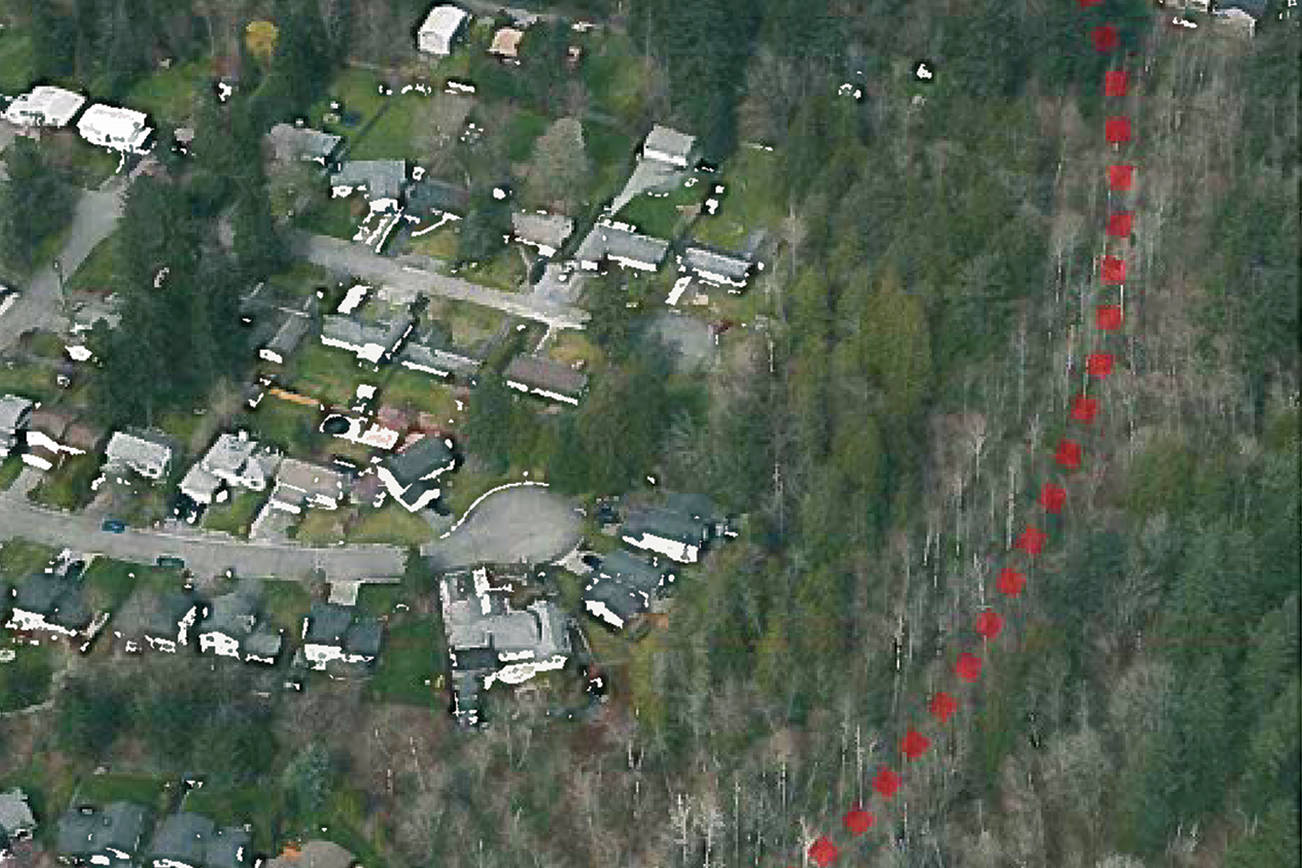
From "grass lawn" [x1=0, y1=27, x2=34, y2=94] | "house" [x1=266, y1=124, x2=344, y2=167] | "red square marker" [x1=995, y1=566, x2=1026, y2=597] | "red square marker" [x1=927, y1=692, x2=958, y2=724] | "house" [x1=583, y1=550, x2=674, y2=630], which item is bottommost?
"grass lawn" [x1=0, y1=27, x2=34, y2=94]

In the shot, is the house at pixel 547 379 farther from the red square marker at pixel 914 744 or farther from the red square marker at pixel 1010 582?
the red square marker at pixel 914 744

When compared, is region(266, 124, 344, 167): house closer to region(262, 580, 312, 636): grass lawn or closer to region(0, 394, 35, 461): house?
region(0, 394, 35, 461): house

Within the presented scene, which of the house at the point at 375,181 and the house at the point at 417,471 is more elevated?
the house at the point at 375,181

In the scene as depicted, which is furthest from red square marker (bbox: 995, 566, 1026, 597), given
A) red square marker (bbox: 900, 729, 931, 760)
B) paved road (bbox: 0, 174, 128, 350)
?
paved road (bbox: 0, 174, 128, 350)

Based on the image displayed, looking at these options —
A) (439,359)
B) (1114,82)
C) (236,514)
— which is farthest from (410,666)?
(1114,82)

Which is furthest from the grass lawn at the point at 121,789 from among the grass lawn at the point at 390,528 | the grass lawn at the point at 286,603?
the grass lawn at the point at 390,528

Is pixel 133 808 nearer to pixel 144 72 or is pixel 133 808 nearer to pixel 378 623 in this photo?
pixel 378 623
